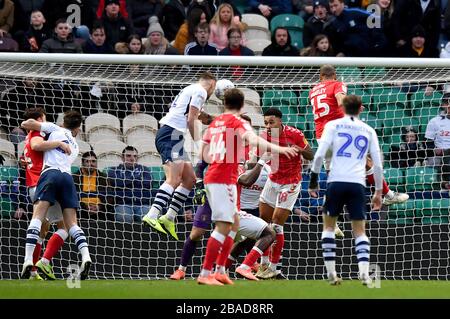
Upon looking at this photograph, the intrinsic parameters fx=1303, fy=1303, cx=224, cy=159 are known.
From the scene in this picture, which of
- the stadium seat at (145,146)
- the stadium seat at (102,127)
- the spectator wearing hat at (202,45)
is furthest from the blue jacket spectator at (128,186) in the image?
the spectator wearing hat at (202,45)

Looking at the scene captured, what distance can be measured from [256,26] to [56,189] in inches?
265

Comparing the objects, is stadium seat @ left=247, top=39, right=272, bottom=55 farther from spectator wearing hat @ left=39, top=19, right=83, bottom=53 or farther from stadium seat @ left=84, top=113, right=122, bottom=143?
stadium seat @ left=84, top=113, right=122, bottom=143

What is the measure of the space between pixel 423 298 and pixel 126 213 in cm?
565

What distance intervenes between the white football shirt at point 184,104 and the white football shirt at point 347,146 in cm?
259

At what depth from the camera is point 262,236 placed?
613 inches

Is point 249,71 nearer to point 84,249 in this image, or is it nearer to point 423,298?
point 84,249

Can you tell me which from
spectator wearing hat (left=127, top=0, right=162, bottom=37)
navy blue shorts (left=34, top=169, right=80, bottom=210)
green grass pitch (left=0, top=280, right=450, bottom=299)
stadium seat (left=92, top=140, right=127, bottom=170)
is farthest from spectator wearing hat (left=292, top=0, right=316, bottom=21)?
green grass pitch (left=0, top=280, right=450, bottom=299)

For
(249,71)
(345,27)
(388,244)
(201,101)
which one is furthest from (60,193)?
(345,27)

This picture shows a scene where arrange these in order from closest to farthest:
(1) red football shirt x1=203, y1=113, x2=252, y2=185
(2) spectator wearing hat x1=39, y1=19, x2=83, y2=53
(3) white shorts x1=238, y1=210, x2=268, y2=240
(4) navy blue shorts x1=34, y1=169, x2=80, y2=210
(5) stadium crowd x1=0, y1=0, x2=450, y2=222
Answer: (1) red football shirt x1=203, y1=113, x2=252, y2=185, (3) white shorts x1=238, y1=210, x2=268, y2=240, (4) navy blue shorts x1=34, y1=169, x2=80, y2=210, (2) spectator wearing hat x1=39, y1=19, x2=83, y2=53, (5) stadium crowd x1=0, y1=0, x2=450, y2=222

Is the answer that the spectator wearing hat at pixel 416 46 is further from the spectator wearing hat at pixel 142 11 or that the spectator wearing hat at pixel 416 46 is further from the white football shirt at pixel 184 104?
the white football shirt at pixel 184 104

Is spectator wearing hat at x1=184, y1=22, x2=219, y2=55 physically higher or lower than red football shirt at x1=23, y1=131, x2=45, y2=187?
higher

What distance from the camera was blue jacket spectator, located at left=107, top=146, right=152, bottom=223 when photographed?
17.7 m

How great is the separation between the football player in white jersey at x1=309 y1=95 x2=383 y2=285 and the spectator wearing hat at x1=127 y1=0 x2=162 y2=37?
26.8 ft

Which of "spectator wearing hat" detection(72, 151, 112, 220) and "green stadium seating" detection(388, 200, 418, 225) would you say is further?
"green stadium seating" detection(388, 200, 418, 225)
